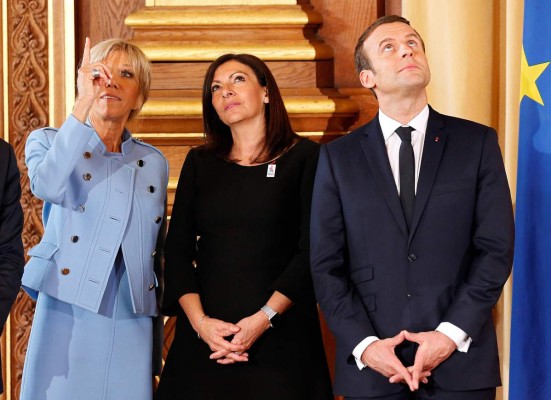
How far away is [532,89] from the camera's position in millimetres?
2768

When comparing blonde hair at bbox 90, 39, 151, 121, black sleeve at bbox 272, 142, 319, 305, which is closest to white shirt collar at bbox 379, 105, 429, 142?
black sleeve at bbox 272, 142, 319, 305

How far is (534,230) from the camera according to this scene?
2.70 m

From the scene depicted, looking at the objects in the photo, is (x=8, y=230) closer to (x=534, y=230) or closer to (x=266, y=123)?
(x=266, y=123)

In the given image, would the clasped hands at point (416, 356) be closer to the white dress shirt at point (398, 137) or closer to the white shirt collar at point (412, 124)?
the white dress shirt at point (398, 137)

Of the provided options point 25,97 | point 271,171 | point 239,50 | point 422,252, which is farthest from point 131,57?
point 422,252

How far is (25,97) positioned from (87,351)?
1352 mm

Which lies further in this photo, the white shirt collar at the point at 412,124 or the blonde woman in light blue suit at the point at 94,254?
the blonde woman in light blue suit at the point at 94,254

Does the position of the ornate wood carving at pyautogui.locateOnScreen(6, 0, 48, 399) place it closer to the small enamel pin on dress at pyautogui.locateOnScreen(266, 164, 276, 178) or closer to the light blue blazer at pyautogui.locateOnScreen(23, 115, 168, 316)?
the light blue blazer at pyautogui.locateOnScreen(23, 115, 168, 316)

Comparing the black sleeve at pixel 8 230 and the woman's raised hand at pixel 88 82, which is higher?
the woman's raised hand at pixel 88 82

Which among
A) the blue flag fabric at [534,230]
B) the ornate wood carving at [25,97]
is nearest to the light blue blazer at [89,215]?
the ornate wood carving at [25,97]

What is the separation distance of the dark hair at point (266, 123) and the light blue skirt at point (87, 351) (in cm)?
50

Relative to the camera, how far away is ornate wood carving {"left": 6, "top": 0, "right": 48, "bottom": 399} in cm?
360

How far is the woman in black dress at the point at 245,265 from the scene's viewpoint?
8.66 feet

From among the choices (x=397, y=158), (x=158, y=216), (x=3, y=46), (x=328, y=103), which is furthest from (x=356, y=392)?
(x=3, y=46)
